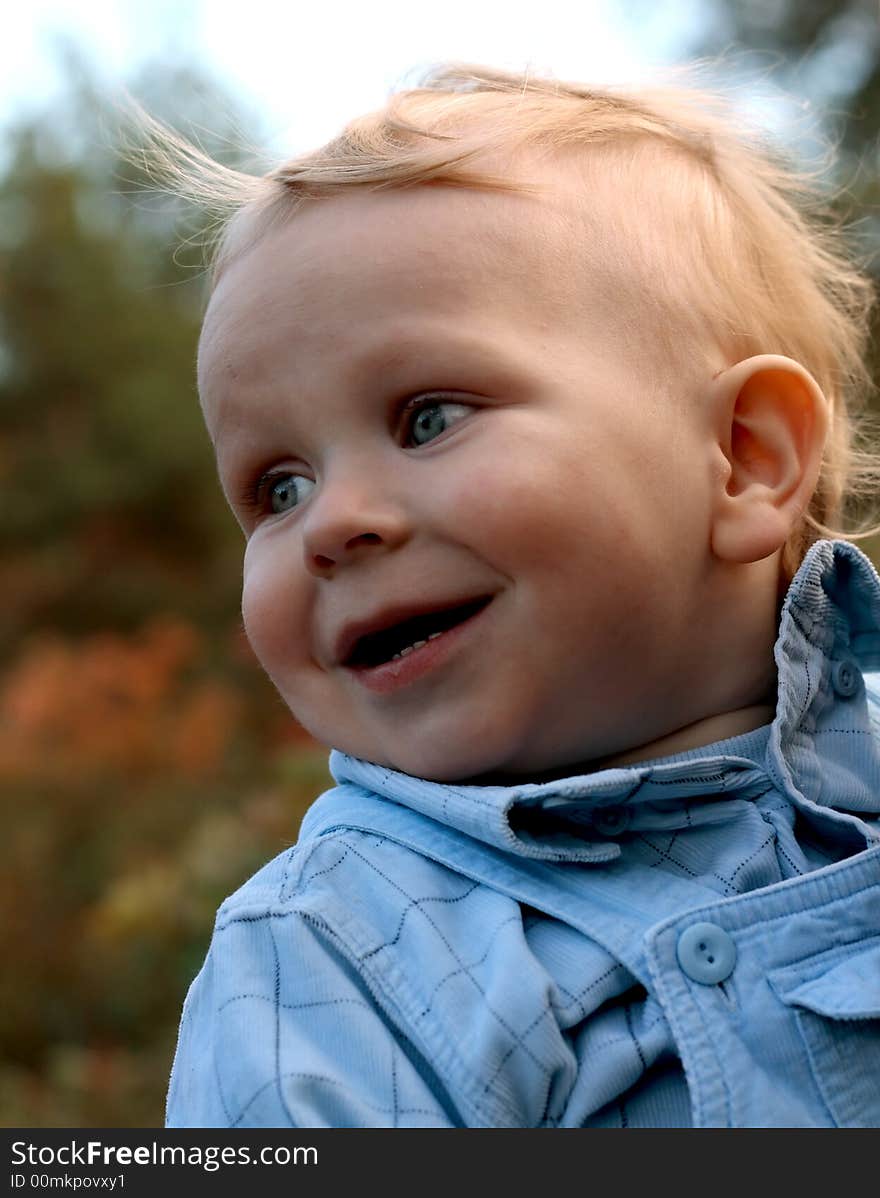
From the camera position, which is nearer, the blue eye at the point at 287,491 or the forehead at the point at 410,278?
the forehead at the point at 410,278

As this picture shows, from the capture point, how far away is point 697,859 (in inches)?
49.6

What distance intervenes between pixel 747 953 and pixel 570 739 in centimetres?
27

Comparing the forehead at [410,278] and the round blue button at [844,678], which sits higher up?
the forehead at [410,278]

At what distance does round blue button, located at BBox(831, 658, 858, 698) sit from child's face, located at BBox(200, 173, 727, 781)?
15 centimetres

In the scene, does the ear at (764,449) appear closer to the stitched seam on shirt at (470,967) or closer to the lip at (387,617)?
the lip at (387,617)

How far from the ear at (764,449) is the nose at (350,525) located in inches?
13.5

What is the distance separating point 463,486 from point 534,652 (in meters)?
0.16

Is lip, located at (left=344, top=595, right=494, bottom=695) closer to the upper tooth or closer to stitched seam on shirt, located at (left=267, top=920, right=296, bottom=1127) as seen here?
the upper tooth

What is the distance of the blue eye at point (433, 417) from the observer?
132 centimetres

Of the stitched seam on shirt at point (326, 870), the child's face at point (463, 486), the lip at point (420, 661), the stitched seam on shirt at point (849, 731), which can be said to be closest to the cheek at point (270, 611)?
the child's face at point (463, 486)

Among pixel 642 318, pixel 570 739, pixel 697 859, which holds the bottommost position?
pixel 697 859

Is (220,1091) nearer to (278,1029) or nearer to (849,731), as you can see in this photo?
(278,1029)
